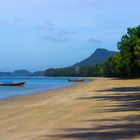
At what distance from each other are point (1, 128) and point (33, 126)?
1124mm

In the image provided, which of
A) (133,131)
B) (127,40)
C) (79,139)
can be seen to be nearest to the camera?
(79,139)

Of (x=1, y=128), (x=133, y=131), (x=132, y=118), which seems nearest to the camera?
(x=133, y=131)

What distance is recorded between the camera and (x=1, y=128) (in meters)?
17.2

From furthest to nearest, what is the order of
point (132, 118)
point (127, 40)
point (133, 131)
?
point (127, 40), point (132, 118), point (133, 131)

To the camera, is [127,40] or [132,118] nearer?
[132,118]

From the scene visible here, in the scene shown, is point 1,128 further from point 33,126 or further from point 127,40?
point 127,40

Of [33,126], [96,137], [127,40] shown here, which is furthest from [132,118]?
[127,40]

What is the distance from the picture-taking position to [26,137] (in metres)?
14.4

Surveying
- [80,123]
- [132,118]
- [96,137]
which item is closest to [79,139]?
[96,137]

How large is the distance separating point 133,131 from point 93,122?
3188 millimetres

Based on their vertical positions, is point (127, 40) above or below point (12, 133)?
above

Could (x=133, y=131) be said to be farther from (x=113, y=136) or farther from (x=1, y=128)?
(x=1, y=128)

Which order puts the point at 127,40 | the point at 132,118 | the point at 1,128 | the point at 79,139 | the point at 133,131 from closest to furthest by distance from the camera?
the point at 79,139
the point at 133,131
the point at 1,128
the point at 132,118
the point at 127,40

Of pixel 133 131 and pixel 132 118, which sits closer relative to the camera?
pixel 133 131
